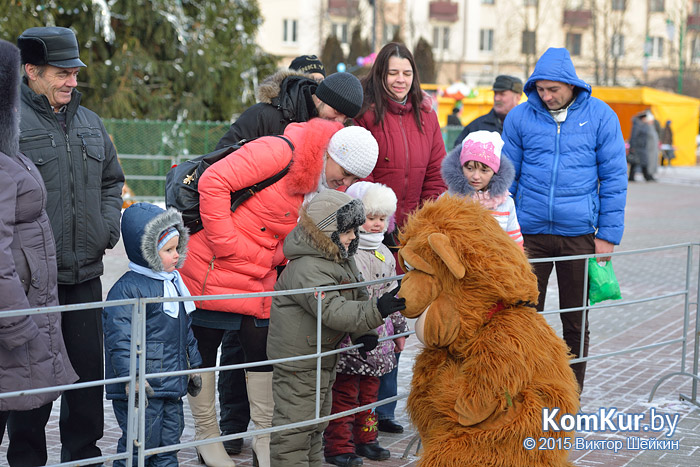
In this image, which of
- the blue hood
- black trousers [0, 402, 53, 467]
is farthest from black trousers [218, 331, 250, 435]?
the blue hood

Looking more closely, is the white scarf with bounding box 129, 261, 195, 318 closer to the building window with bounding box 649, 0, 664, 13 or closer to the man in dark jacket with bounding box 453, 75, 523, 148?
the man in dark jacket with bounding box 453, 75, 523, 148

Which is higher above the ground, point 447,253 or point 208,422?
point 447,253

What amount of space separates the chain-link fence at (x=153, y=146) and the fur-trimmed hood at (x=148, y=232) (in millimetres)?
12679

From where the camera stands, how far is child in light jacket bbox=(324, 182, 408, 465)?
4.73m

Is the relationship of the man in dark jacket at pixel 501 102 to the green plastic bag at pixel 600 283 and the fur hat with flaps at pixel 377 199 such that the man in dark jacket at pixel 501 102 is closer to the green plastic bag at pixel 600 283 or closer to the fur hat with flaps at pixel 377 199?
the green plastic bag at pixel 600 283

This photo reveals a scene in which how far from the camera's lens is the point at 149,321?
13.1 ft

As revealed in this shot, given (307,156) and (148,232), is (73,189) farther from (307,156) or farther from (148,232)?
(307,156)

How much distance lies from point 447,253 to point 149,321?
1.41 meters

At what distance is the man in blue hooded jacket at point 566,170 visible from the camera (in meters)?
5.42

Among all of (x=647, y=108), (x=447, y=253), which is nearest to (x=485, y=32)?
(x=647, y=108)

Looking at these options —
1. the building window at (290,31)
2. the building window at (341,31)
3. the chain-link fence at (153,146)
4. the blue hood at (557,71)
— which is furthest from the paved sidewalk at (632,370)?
the building window at (290,31)

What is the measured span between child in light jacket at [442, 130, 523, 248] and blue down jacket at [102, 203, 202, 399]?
163 cm

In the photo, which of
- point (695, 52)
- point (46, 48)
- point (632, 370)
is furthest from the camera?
point (695, 52)

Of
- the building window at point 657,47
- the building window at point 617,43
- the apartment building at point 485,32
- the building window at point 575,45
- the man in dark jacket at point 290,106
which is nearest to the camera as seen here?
the man in dark jacket at point 290,106
